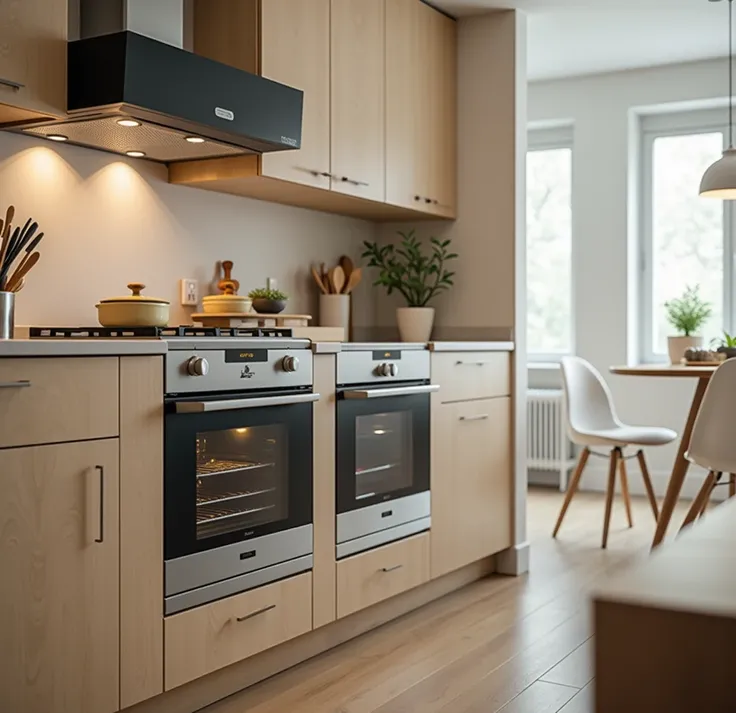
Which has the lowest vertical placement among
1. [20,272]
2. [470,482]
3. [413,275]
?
[470,482]

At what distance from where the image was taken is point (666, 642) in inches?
20.6

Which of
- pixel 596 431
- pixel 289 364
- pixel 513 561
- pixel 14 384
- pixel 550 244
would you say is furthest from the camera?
pixel 550 244

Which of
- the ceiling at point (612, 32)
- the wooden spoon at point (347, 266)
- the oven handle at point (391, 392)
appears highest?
the ceiling at point (612, 32)

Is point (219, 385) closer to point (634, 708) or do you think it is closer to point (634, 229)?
point (634, 708)

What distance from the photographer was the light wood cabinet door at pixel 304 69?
3.14 metres

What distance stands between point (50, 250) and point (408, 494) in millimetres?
1442

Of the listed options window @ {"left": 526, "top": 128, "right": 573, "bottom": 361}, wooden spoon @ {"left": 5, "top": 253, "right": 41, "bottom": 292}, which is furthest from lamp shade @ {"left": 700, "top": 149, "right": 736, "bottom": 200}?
wooden spoon @ {"left": 5, "top": 253, "right": 41, "bottom": 292}

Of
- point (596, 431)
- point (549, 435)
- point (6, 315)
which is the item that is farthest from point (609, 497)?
point (6, 315)

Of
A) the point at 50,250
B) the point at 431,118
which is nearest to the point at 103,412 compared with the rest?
the point at 50,250

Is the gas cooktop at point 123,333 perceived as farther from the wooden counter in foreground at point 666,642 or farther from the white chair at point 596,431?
the white chair at point 596,431

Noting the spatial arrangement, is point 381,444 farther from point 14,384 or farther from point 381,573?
point 14,384

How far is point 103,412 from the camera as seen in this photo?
222cm

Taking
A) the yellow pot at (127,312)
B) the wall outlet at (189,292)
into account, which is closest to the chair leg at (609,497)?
the wall outlet at (189,292)

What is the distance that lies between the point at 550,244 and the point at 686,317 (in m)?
1.18
